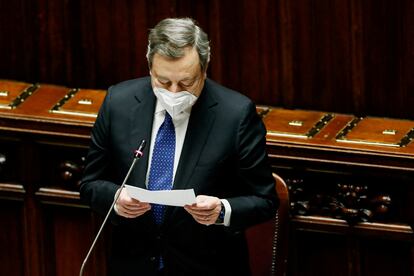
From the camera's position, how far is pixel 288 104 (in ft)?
19.6

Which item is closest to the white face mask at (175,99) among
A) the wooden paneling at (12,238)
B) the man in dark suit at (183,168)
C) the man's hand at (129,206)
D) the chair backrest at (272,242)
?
the man in dark suit at (183,168)

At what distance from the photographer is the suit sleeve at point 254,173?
15.3ft

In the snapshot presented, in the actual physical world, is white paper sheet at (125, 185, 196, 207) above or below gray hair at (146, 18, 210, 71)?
below

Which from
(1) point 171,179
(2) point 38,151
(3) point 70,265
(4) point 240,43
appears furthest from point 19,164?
(1) point 171,179

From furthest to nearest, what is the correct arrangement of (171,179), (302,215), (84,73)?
(84,73) < (302,215) < (171,179)

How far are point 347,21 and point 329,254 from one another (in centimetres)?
98

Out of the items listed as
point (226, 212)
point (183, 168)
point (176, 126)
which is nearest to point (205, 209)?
point (226, 212)

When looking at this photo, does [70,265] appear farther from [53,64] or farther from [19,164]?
[53,64]

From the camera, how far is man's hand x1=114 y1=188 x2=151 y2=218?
14.8ft

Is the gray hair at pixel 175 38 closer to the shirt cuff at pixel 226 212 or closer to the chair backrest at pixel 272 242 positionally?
the shirt cuff at pixel 226 212

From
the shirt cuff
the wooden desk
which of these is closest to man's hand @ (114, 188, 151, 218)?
the shirt cuff

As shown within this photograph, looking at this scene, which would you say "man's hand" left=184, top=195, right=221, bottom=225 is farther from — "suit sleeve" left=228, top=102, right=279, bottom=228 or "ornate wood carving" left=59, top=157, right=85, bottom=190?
"ornate wood carving" left=59, top=157, right=85, bottom=190

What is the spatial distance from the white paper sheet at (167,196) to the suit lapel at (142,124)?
0.26 metres

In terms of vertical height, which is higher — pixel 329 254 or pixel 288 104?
pixel 288 104
